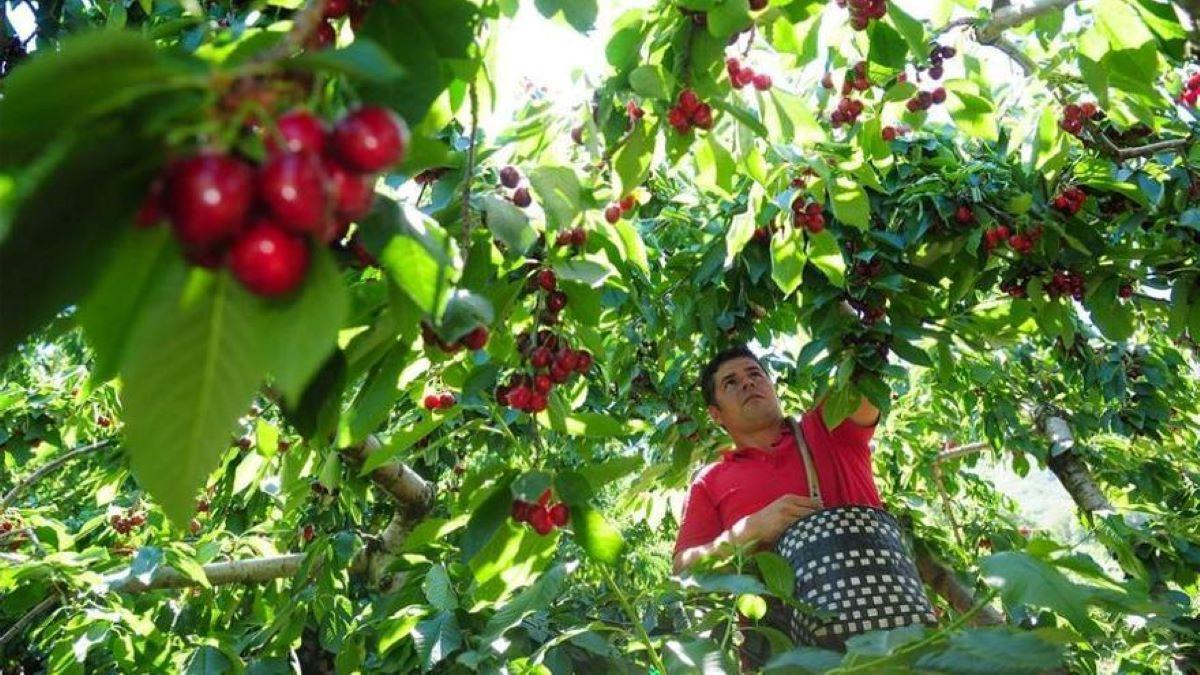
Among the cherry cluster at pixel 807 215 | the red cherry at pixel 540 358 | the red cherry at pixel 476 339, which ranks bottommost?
the cherry cluster at pixel 807 215

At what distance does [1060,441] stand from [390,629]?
14.6 feet

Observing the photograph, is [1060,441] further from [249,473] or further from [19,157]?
[19,157]

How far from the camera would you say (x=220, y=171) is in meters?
0.46

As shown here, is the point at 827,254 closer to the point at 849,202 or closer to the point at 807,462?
the point at 849,202

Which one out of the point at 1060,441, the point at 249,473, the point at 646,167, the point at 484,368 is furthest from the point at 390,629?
the point at 1060,441

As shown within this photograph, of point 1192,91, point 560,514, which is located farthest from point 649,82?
point 1192,91

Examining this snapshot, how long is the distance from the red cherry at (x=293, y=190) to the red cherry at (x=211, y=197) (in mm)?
11

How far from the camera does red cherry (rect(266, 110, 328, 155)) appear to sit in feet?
1.59

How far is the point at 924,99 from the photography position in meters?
2.22

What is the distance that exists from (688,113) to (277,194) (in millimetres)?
1202

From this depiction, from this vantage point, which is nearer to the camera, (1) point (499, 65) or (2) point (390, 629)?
(1) point (499, 65)

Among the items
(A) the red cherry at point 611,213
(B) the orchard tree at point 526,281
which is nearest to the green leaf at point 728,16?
(B) the orchard tree at point 526,281

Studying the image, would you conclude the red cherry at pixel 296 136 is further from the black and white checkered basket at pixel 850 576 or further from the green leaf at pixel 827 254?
the green leaf at pixel 827 254

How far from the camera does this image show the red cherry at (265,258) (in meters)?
0.47
